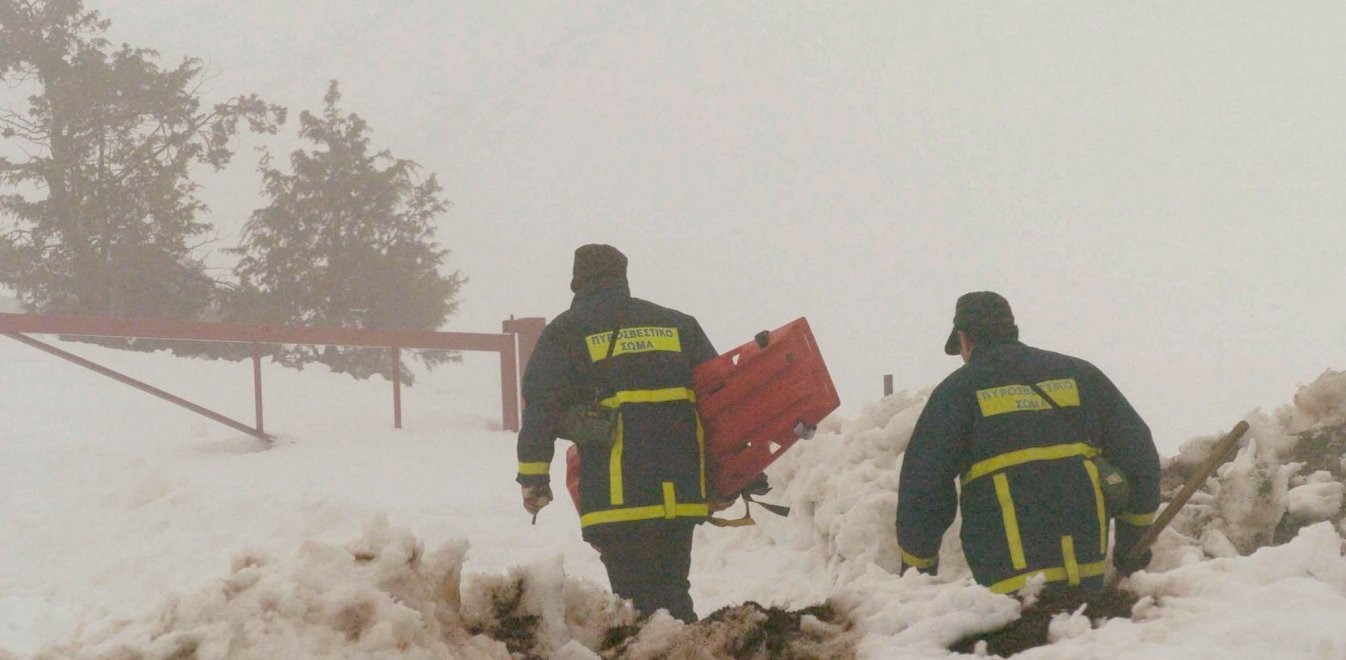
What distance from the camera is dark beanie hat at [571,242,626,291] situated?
509 centimetres

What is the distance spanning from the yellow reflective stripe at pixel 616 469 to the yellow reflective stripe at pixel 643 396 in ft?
0.21

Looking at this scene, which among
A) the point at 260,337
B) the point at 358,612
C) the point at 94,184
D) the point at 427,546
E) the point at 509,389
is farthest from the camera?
the point at 94,184

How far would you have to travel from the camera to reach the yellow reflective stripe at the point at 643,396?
15.9ft

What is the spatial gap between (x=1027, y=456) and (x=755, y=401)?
4.24ft

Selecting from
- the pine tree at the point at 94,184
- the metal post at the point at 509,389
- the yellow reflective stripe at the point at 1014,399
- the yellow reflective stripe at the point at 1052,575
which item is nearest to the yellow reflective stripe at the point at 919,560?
the yellow reflective stripe at the point at 1052,575

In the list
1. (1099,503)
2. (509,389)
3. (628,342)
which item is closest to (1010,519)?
(1099,503)

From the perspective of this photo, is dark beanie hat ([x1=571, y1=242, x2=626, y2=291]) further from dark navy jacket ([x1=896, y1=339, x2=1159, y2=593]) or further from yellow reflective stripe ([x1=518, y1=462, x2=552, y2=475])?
dark navy jacket ([x1=896, y1=339, x2=1159, y2=593])

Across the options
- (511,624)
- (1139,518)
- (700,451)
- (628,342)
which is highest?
(628,342)

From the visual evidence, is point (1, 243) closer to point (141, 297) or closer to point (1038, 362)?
point (141, 297)

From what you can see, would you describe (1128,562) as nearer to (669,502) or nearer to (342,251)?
(669,502)

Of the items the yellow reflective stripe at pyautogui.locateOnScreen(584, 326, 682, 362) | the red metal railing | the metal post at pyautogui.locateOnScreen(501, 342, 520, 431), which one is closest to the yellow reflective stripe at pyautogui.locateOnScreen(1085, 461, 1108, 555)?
the yellow reflective stripe at pyautogui.locateOnScreen(584, 326, 682, 362)

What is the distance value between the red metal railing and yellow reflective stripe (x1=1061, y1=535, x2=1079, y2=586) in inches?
318

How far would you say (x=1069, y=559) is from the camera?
4117 millimetres

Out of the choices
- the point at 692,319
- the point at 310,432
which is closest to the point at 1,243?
the point at 310,432
